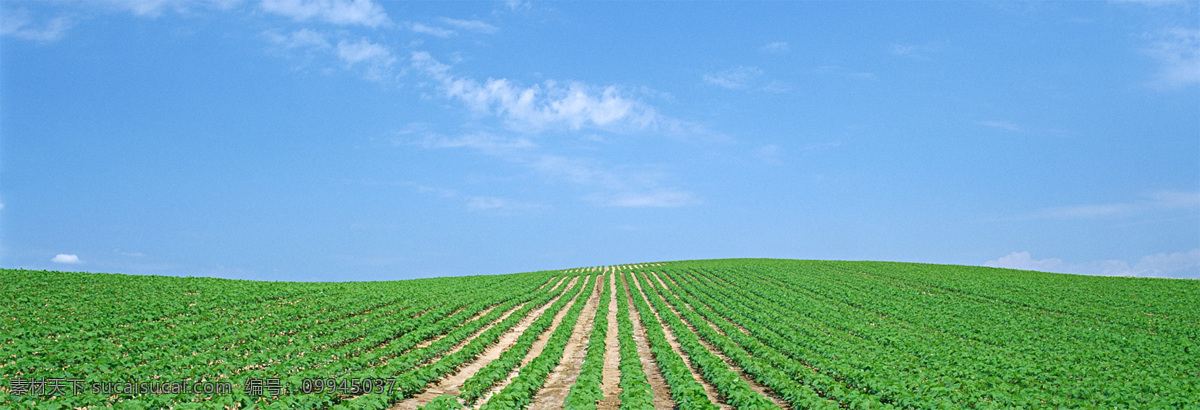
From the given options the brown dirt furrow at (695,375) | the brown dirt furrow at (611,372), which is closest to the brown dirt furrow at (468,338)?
the brown dirt furrow at (611,372)

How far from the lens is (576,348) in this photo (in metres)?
21.6

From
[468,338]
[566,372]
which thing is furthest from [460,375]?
[468,338]

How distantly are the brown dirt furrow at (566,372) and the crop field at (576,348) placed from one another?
9cm

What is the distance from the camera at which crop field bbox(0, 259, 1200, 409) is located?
1291cm

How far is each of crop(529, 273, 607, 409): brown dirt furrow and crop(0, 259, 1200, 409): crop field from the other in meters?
0.09

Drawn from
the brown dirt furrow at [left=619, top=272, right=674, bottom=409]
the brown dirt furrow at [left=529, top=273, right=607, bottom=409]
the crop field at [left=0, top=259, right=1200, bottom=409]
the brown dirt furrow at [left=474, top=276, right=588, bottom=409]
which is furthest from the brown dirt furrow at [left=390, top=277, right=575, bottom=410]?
the brown dirt furrow at [left=619, top=272, right=674, bottom=409]

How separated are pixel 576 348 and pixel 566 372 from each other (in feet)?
14.1

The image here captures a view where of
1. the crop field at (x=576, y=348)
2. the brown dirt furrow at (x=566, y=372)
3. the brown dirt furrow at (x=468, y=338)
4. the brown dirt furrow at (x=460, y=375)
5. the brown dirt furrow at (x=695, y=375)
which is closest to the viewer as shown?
the crop field at (x=576, y=348)

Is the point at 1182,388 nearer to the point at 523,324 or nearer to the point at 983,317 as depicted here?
the point at 983,317

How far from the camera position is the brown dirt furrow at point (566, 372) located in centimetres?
1415

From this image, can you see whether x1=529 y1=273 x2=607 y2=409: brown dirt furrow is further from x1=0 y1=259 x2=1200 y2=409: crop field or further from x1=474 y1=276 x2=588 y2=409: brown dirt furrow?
x1=474 y1=276 x2=588 y2=409: brown dirt furrow

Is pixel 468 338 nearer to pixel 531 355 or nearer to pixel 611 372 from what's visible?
pixel 531 355

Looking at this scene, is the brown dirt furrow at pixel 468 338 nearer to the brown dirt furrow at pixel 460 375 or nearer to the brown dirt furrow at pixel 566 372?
the brown dirt furrow at pixel 460 375

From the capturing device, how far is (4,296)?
84.2 ft
